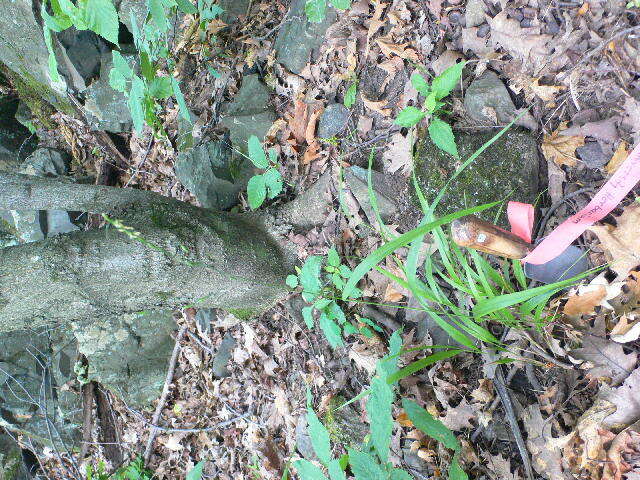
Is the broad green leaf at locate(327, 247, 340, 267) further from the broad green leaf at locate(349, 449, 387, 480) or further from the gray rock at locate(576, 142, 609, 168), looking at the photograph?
the gray rock at locate(576, 142, 609, 168)

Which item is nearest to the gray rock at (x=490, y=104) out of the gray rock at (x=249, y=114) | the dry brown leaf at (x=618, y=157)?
the dry brown leaf at (x=618, y=157)

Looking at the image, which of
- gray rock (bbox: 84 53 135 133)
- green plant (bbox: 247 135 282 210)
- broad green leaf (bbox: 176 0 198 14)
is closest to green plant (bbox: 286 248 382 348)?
green plant (bbox: 247 135 282 210)

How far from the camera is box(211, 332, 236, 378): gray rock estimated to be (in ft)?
10.6

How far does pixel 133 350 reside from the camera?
Answer: 375 cm

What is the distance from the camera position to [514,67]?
1887 millimetres

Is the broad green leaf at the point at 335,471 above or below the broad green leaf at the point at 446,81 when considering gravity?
below

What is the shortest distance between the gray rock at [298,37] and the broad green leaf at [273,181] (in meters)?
0.68

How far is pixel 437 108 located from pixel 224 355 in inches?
86.8

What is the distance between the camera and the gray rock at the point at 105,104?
3.85 meters

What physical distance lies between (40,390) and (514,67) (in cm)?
471

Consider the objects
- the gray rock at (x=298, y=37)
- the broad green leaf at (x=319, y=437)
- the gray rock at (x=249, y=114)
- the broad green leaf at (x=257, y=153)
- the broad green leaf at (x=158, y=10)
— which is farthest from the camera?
the gray rock at (x=249, y=114)

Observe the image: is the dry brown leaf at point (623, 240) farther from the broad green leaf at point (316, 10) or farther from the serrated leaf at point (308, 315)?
the broad green leaf at point (316, 10)

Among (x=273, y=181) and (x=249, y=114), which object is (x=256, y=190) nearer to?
(x=273, y=181)

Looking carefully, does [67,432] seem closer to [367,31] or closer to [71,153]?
[71,153]
